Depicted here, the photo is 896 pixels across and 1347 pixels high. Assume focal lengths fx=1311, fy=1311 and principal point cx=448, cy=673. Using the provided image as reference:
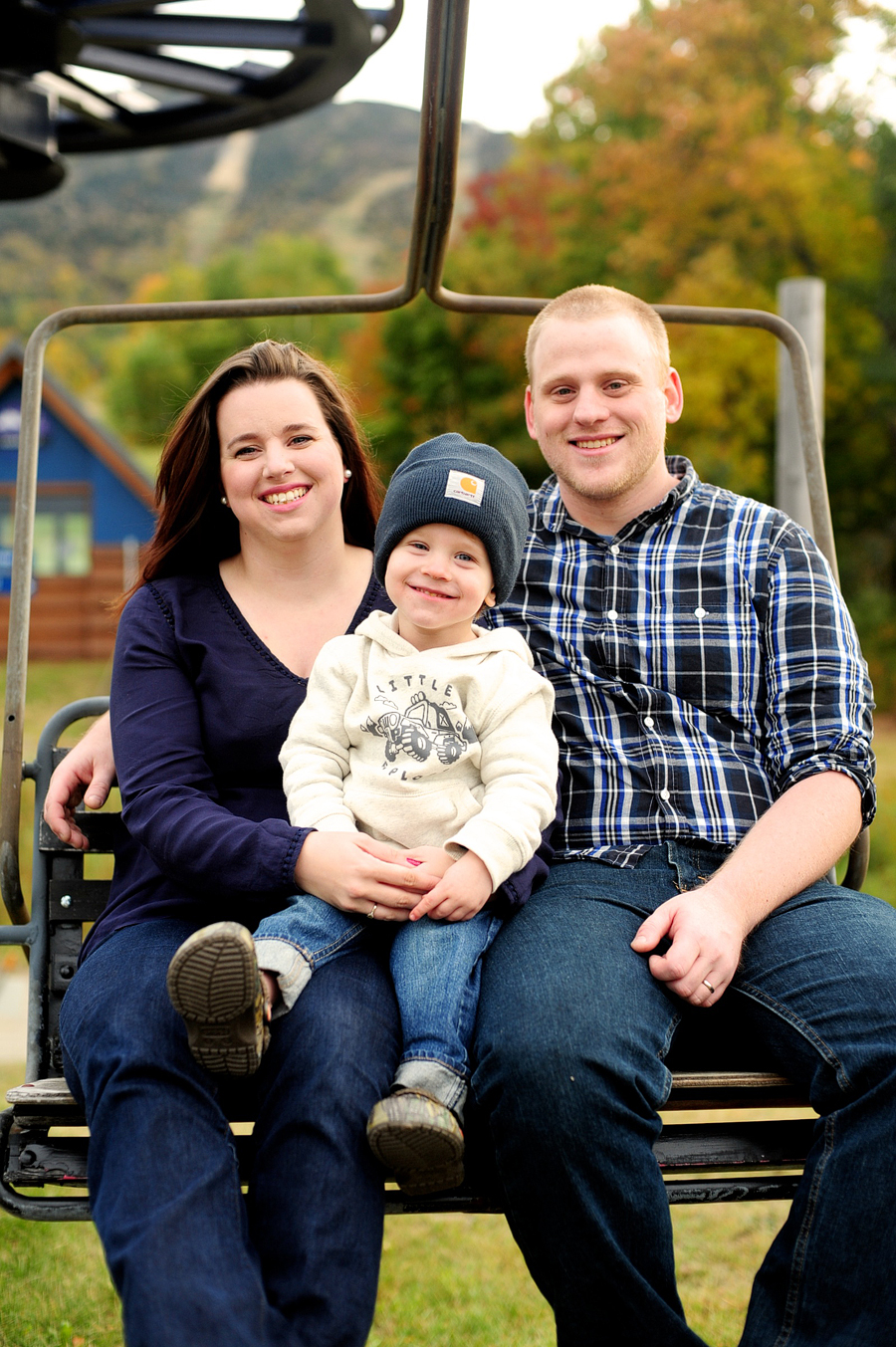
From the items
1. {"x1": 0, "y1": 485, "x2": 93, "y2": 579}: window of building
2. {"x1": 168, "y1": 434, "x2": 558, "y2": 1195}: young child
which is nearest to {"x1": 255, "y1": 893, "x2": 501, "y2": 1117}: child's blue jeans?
{"x1": 168, "y1": 434, "x2": 558, "y2": 1195}: young child

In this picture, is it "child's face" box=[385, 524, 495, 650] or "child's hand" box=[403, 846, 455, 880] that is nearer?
"child's hand" box=[403, 846, 455, 880]

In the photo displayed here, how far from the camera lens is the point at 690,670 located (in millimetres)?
2508

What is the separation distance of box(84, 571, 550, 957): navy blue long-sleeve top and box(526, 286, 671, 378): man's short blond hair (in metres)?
0.67

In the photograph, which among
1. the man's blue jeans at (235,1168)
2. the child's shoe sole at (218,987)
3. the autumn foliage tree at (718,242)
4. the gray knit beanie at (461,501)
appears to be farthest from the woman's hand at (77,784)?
the autumn foliage tree at (718,242)

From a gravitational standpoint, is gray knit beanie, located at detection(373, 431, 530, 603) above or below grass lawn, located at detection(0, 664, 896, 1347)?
above

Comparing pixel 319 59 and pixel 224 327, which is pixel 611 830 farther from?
pixel 224 327

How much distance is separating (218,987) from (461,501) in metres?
0.90

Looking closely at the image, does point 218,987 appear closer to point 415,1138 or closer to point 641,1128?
point 415,1138

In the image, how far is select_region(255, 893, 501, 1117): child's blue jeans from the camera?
1906mm

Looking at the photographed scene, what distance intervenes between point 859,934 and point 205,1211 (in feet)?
3.64

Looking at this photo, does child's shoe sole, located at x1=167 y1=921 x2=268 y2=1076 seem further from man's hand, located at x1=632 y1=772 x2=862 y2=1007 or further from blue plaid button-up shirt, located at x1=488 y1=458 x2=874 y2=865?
blue plaid button-up shirt, located at x1=488 y1=458 x2=874 y2=865

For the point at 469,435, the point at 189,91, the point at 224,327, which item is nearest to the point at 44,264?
the point at 224,327

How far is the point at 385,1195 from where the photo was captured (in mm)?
1913

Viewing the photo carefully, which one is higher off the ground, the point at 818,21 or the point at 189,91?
the point at 818,21
